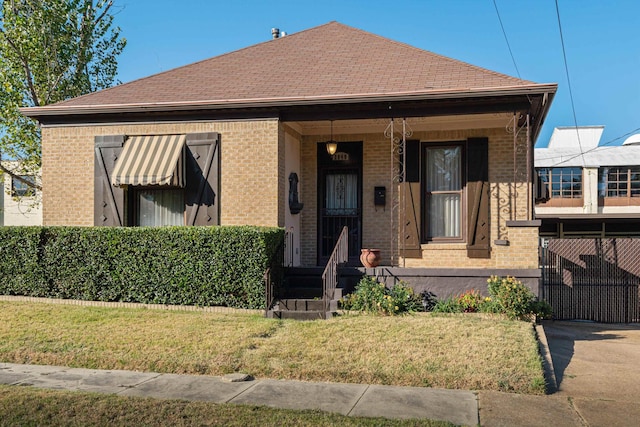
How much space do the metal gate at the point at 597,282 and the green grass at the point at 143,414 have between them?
8.39 metres

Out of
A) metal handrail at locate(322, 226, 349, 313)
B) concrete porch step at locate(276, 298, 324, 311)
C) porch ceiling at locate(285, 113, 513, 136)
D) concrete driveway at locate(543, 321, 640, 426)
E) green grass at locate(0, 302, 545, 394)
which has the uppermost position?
porch ceiling at locate(285, 113, 513, 136)

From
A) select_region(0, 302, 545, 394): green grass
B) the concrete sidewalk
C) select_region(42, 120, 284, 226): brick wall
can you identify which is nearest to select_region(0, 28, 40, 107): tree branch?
select_region(42, 120, 284, 226): brick wall

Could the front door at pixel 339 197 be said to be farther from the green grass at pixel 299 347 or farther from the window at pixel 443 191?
the green grass at pixel 299 347

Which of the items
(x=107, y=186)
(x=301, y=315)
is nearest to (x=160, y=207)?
(x=107, y=186)

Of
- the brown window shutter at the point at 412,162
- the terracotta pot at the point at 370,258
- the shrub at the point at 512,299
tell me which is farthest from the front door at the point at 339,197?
the shrub at the point at 512,299

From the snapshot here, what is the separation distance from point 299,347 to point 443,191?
20.3 feet

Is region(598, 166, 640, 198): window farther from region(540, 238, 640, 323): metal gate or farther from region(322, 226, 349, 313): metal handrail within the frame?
region(322, 226, 349, 313): metal handrail

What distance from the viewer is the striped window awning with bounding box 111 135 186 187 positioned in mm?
12617

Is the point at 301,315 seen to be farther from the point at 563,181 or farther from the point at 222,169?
the point at 563,181

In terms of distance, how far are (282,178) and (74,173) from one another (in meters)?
4.66

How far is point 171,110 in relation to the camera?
13141 mm

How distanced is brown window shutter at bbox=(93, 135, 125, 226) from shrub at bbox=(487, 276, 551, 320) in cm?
778

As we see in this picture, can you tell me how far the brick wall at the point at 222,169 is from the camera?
12.8 m

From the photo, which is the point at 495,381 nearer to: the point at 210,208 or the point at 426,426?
the point at 426,426
